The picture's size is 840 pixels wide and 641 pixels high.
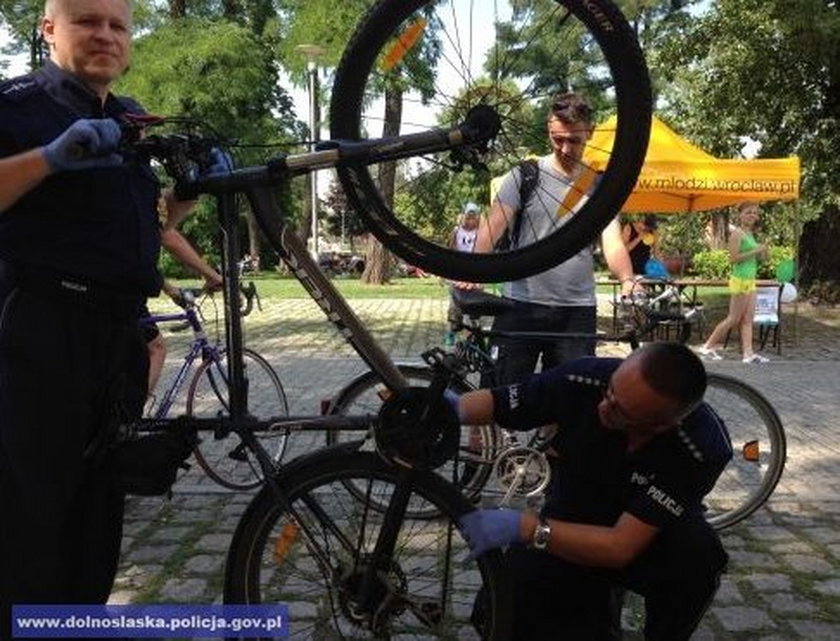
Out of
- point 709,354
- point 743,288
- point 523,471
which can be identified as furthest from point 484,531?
point 743,288

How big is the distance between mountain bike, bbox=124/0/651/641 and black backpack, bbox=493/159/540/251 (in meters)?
0.31

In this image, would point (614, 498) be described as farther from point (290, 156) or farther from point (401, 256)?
point (290, 156)

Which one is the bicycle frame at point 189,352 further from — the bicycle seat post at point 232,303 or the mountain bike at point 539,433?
the bicycle seat post at point 232,303

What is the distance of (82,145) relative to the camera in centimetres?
204

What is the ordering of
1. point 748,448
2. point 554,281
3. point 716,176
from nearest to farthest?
point 554,281 < point 748,448 < point 716,176

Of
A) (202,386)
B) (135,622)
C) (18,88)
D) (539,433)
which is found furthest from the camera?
(202,386)

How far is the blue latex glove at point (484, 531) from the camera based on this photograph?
2.35 metres

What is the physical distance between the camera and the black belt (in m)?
2.30

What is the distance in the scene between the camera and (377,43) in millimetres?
2562

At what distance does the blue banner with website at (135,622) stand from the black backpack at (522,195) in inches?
52.8

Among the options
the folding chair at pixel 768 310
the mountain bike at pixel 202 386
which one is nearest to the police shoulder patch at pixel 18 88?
the mountain bike at pixel 202 386

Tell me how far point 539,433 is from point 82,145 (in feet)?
9.25

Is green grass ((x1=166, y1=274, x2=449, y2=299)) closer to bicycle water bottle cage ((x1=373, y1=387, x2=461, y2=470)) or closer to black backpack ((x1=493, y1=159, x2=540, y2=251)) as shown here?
black backpack ((x1=493, y1=159, x2=540, y2=251))

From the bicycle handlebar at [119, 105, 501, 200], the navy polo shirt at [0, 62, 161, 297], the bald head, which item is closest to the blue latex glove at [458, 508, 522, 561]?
the bicycle handlebar at [119, 105, 501, 200]
